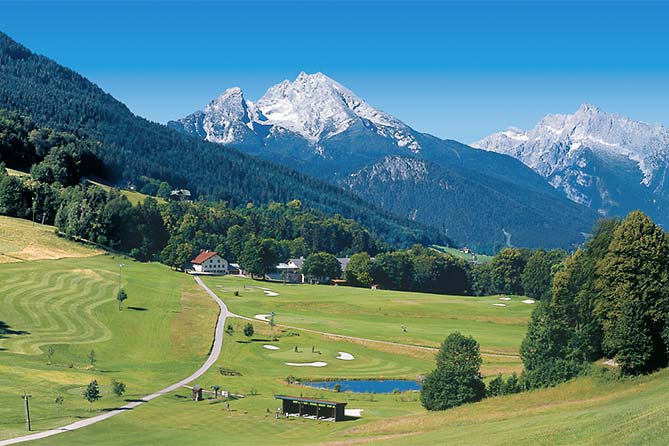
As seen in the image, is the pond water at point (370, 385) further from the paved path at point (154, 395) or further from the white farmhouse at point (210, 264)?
the white farmhouse at point (210, 264)

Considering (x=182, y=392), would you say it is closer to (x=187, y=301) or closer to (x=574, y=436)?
(x=574, y=436)

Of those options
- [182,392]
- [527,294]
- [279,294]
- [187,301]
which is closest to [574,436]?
[182,392]

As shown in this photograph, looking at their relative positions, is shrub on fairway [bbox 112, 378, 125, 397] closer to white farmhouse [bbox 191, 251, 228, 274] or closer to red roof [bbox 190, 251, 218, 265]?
white farmhouse [bbox 191, 251, 228, 274]

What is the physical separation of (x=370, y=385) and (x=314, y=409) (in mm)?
19290

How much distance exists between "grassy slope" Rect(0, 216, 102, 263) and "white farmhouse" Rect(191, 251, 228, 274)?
39.1 meters

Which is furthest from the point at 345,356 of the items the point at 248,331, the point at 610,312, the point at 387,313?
the point at 387,313

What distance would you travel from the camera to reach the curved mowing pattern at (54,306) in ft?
299

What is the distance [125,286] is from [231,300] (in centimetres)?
2026

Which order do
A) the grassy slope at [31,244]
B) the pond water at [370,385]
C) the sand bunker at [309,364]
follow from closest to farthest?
the pond water at [370,385] → the sand bunker at [309,364] → the grassy slope at [31,244]

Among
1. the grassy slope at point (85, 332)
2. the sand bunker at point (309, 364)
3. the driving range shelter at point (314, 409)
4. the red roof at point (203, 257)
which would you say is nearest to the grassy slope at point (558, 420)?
the driving range shelter at point (314, 409)

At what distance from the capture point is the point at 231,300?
139625mm

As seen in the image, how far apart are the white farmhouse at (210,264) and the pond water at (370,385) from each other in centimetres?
10653

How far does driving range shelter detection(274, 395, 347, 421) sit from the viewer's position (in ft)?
217

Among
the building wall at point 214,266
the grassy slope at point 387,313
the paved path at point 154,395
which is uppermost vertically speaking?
the building wall at point 214,266
